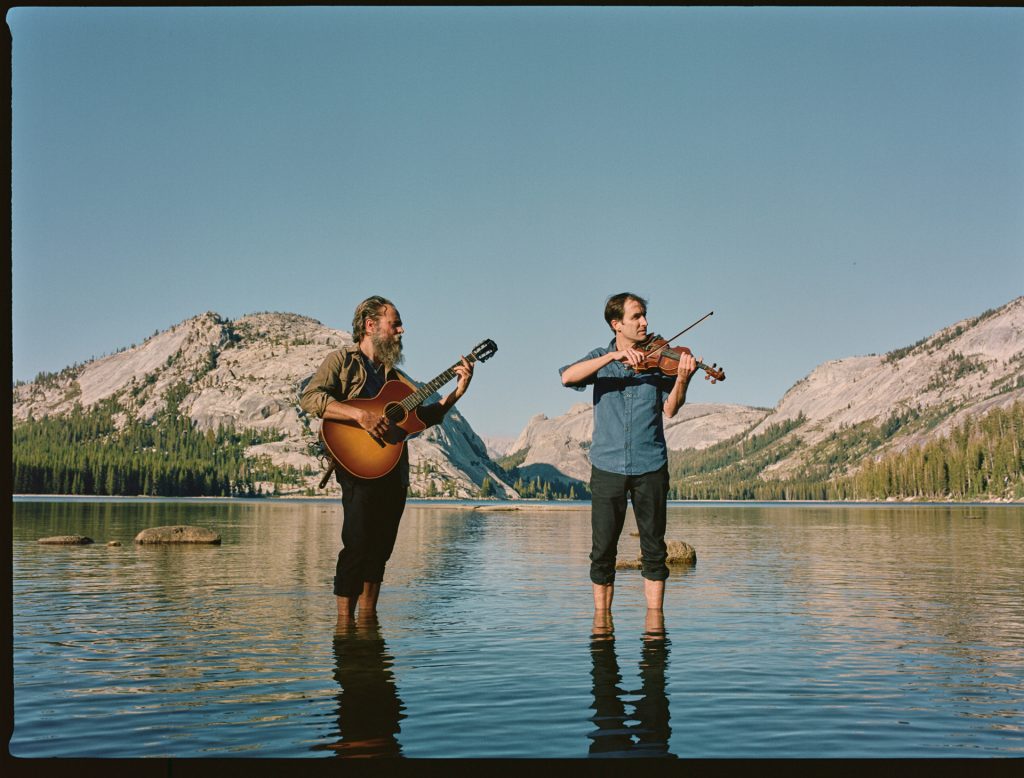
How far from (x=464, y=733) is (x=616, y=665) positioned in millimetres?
2911

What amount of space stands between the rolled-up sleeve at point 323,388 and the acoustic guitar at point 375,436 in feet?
0.56

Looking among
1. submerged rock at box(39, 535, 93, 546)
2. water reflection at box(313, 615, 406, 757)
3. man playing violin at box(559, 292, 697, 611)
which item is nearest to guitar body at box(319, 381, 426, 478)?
man playing violin at box(559, 292, 697, 611)

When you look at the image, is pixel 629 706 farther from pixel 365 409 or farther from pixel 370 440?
pixel 365 409

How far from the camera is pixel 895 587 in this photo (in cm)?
1962

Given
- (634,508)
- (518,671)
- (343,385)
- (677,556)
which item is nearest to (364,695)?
(518,671)

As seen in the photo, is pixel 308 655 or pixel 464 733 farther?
pixel 308 655

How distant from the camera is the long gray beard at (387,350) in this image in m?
10.6

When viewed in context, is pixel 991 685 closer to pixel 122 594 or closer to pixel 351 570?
pixel 351 570

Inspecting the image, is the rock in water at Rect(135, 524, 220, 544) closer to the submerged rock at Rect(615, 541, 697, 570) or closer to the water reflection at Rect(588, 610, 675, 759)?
the submerged rock at Rect(615, 541, 697, 570)

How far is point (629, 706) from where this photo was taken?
7.77 m

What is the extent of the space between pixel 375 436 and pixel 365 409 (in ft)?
1.10

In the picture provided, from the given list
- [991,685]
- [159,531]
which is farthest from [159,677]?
[159,531]

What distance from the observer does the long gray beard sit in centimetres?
1063
